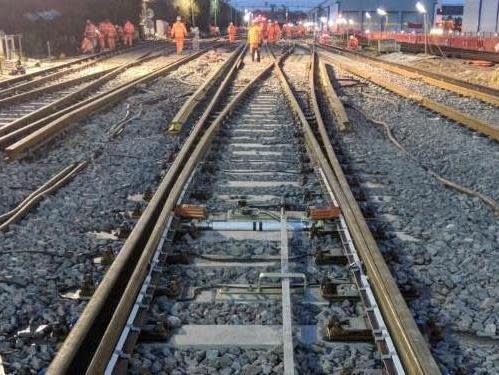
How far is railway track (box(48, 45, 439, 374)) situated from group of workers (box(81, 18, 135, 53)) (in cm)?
2778

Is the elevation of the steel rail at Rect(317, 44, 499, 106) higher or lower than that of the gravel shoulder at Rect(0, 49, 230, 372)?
higher

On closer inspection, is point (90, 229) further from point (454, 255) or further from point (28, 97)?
point (28, 97)

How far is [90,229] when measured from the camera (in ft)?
18.1

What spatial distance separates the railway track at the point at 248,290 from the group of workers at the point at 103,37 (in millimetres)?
27785

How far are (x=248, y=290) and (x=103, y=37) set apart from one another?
33100 millimetres

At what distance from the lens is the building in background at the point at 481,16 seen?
40906 mm

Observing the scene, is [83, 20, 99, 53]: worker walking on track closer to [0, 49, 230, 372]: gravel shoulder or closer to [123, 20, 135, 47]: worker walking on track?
[123, 20, 135, 47]: worker walking on track

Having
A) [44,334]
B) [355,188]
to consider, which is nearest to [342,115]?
[355,188]

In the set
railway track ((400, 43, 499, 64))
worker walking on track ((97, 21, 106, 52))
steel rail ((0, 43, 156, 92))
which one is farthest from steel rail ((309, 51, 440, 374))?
worker walking on track ((97, 21, 106, 52))

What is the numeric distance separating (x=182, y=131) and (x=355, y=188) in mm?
4245

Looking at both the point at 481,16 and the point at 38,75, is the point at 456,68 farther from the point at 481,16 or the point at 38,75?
the point at 481,16

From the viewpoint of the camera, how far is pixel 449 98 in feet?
49.8

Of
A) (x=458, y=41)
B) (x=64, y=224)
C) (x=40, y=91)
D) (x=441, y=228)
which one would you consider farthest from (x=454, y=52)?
(x=64, y=224)

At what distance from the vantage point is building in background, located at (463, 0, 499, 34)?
40906 mm
